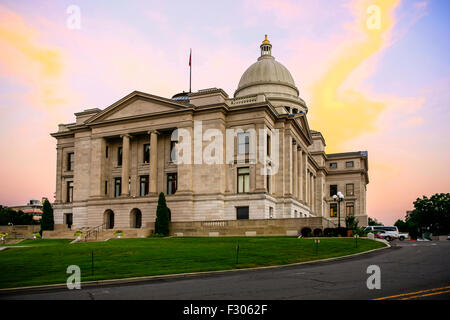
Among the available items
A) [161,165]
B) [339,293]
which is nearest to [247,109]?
[161,165]

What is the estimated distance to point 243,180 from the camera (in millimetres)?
57125

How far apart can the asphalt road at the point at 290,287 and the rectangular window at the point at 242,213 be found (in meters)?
33.5

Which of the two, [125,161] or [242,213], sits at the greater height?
[125,161]

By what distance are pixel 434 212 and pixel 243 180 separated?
82.6 m

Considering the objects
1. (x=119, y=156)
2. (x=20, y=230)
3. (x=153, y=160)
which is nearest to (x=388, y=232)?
(x=153, y=160)

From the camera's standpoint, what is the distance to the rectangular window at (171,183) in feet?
197

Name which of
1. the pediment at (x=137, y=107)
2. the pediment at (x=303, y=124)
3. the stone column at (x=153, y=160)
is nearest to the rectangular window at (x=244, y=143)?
the pediment at (x=137, y=107)

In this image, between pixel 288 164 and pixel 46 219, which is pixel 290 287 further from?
pixel 46 219

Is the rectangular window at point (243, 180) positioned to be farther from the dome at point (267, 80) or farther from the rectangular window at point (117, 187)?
the dome at point (267, 80)

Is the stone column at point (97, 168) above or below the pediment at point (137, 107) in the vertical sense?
below

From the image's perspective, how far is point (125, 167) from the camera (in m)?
62.0

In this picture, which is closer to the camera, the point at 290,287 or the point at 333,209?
the point at 290,287

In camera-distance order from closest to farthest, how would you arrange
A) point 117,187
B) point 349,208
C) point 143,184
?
point 143,184
point 117,187
point 349,208

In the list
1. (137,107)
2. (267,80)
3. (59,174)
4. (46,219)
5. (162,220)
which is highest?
(267,80)
